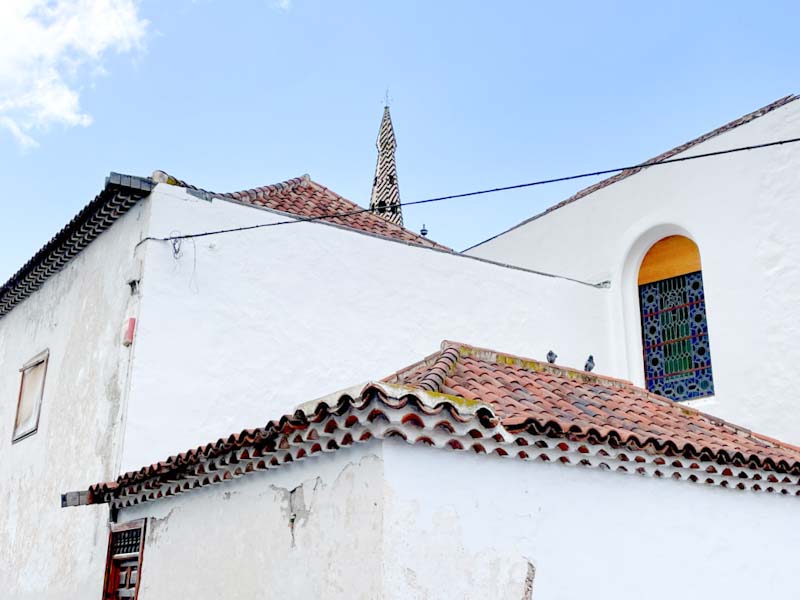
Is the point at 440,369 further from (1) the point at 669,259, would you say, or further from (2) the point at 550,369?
(1) the point at 669,259

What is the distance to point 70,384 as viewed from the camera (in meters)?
9.34

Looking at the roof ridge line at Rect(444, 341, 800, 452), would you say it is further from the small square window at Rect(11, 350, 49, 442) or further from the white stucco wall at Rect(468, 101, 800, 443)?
the small square window at Rect(11, 350, 49, 442)

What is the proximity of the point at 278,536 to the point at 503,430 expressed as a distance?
1643mm

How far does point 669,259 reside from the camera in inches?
484

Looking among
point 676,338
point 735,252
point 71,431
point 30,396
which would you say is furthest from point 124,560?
point 735,252

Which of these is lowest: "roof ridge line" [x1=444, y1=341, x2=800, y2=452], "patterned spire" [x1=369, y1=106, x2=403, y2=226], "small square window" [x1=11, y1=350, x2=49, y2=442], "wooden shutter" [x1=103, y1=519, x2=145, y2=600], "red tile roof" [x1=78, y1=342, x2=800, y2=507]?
"wooden shutter" [x1=103, y1=519, x2=145, y2=600]

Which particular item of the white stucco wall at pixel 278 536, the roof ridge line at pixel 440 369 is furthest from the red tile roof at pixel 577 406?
the white stucco wall at pixel 278 536

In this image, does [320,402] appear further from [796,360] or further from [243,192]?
[796,360]

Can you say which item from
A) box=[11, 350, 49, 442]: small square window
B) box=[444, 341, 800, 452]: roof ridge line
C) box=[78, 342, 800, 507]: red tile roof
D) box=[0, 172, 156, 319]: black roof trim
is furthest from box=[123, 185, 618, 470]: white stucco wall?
box=[11, 350, 49, 442]: small square window

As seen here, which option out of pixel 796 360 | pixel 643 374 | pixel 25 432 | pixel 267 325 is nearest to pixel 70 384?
pixel 25 432

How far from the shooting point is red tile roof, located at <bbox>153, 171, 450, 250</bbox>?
10.4 metres

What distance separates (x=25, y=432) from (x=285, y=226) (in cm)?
440

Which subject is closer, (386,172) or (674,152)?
(674,152)

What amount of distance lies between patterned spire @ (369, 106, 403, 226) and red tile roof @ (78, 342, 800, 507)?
16.3m
